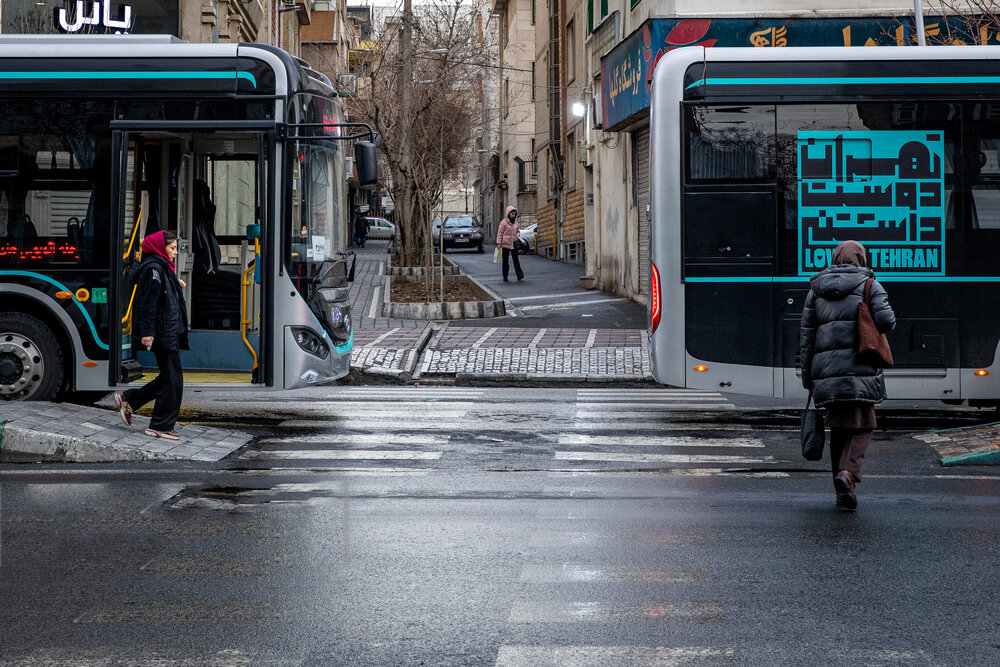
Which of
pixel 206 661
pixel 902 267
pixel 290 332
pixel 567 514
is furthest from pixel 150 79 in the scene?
pixel 206 661

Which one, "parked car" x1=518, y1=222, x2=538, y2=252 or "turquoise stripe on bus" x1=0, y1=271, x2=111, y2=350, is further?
"parked car" x1=518, y1=222, x2=538, y2=252

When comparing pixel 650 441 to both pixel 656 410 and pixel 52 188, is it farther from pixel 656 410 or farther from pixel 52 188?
pixel 52 188

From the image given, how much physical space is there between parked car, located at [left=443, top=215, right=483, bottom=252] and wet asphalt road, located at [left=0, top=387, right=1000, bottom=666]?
42467 millimetres

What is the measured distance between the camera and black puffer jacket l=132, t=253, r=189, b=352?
32.6ft

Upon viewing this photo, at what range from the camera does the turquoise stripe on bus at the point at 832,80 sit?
10891 mm

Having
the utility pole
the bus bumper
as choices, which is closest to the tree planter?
the utility pole

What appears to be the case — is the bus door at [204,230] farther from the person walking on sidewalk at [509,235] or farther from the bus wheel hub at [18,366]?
the person walking on sidewalk at [509,235]

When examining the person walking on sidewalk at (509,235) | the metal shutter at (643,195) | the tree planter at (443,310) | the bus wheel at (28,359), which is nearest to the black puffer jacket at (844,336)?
the bus wheel at (28,359)

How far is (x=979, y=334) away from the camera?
35.4 feet

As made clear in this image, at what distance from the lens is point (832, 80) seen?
10.9m

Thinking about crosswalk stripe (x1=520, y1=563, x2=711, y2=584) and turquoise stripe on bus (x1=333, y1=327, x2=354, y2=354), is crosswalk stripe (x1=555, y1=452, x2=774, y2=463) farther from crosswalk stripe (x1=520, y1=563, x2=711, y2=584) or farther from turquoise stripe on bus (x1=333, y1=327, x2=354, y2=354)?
crosswalk stripe (x1=520, y1=563, x2=711, y2=584)

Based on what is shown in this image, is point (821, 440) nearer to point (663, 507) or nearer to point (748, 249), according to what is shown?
point (663, 507)

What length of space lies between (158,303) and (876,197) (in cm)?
622

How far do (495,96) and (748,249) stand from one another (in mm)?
63704
